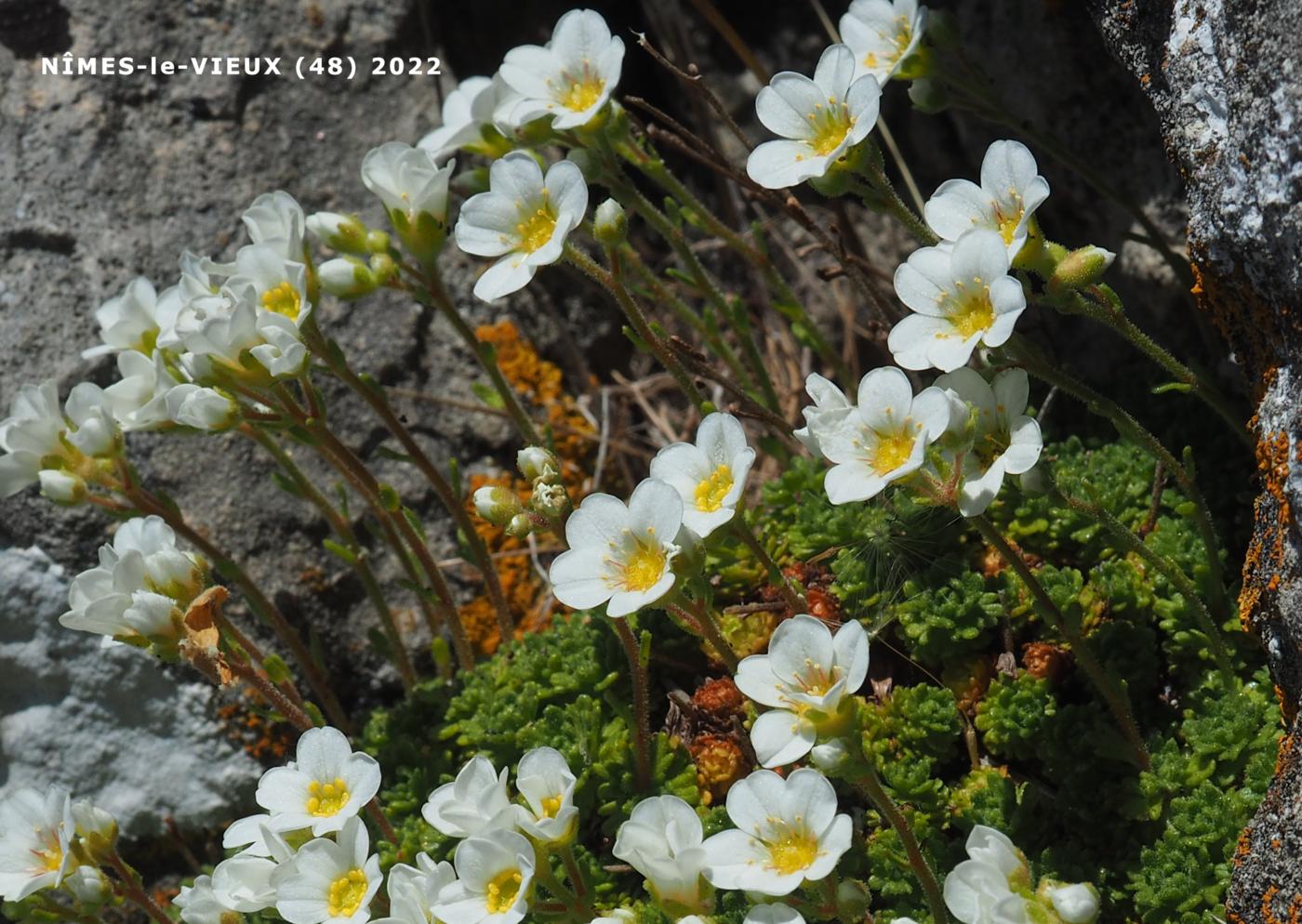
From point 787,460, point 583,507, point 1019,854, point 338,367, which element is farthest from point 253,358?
point 1019,854

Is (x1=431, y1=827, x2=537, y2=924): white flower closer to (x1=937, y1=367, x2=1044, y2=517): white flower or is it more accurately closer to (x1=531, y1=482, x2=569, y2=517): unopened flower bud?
(x1=531, y1=482, x2=569, y2=517): unopened flower bud

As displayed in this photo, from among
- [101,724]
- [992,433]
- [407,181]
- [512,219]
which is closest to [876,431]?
[992,433]

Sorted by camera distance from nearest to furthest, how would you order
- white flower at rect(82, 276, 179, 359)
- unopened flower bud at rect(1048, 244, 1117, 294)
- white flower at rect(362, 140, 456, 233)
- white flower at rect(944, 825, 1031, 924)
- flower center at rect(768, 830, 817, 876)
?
1. white flower at rect(944, 825, 1031, 924)
2. flower center at rect(768, 830, 817, 876)
3. unopened flower bud at rect(1048, 244, 1117, 294)
4. white flower at rect(362, 140, 456, 233)
5. white flower at rect(82, 276, 179, 359)

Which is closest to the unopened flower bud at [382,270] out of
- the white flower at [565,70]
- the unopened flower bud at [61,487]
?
the white flower at [565,70]

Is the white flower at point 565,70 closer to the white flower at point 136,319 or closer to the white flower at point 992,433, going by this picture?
the white flower at point 136,319

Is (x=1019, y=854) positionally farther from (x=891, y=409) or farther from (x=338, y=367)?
(x=338, y=367)

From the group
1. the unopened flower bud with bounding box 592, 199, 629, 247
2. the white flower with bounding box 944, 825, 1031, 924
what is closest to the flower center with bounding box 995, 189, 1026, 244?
the unopened flower bud with bounding box 592, 199, 629, 247

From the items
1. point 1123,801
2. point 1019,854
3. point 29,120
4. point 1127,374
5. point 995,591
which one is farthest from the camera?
point 29,120
